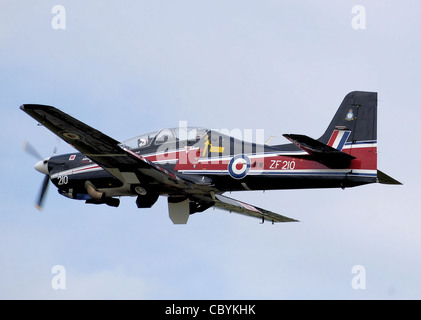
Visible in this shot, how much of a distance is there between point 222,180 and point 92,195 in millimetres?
3870

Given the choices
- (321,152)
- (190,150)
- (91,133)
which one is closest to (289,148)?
(321,152)

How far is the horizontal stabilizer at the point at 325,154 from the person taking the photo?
2383 centimetres

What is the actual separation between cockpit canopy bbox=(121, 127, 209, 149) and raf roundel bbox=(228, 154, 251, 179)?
3.83ft

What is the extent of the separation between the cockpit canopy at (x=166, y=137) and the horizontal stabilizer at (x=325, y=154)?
10.3ft

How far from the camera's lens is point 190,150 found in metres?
25.9

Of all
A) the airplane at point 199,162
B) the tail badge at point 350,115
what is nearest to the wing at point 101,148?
the airplane at point 199,162

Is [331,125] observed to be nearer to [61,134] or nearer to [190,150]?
[190,150]

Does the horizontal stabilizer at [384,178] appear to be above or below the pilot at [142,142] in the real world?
below

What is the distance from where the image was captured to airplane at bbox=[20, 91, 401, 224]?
24172 millimetres

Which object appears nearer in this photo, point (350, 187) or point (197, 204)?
point (350, 187)

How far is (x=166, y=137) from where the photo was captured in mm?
26219

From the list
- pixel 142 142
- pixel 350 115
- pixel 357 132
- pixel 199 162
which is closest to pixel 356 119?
pixel 350 115

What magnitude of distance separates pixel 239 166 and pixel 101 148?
3798mm

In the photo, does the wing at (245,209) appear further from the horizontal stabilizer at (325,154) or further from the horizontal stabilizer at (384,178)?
the horizontal stabilizer at (384,178)
